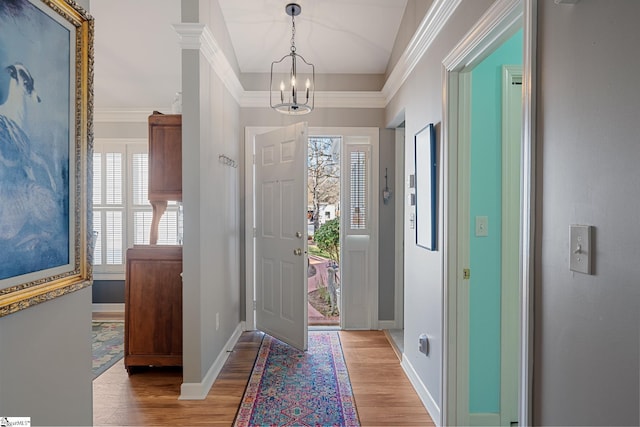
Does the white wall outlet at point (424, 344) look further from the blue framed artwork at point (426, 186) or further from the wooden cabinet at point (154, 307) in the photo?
the wooden cabinet at point (154, 307)

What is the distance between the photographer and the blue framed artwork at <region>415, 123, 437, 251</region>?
7.43 ft

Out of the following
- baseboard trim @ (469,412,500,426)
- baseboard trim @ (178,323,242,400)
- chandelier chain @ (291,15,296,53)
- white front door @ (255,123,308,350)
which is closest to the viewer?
baseboard trim @ (469,412,500,426)

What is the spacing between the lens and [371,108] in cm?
394

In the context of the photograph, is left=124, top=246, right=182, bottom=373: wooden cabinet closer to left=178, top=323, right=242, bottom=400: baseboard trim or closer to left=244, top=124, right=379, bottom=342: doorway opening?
left=178, top=323, right=242, bottom=400: baseboard trim

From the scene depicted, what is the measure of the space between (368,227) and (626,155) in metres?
3.11

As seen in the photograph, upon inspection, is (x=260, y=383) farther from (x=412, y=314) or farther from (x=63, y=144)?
(x=63, y=144)

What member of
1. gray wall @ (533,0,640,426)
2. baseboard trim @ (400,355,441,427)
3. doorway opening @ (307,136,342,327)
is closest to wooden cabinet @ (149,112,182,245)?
baseboard trim @ (400,355,441,427)

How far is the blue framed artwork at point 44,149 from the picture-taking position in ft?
2.95

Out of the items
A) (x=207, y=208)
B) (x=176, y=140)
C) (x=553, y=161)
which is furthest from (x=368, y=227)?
(x=553, y=161)

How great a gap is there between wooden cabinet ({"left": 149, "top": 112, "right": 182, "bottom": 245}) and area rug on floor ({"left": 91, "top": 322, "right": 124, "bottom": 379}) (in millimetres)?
1515

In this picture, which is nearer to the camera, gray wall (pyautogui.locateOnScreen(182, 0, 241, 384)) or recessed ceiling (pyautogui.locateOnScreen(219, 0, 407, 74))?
gray wall (pyautogui.locateOnScreen(182, 0, 241, 384))

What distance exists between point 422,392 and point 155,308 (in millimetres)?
2106

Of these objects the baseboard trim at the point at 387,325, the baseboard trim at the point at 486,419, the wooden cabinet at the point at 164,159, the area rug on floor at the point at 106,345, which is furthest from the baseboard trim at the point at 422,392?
the area rug on floor at the point at 106,345

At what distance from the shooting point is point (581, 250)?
98 centimetres
